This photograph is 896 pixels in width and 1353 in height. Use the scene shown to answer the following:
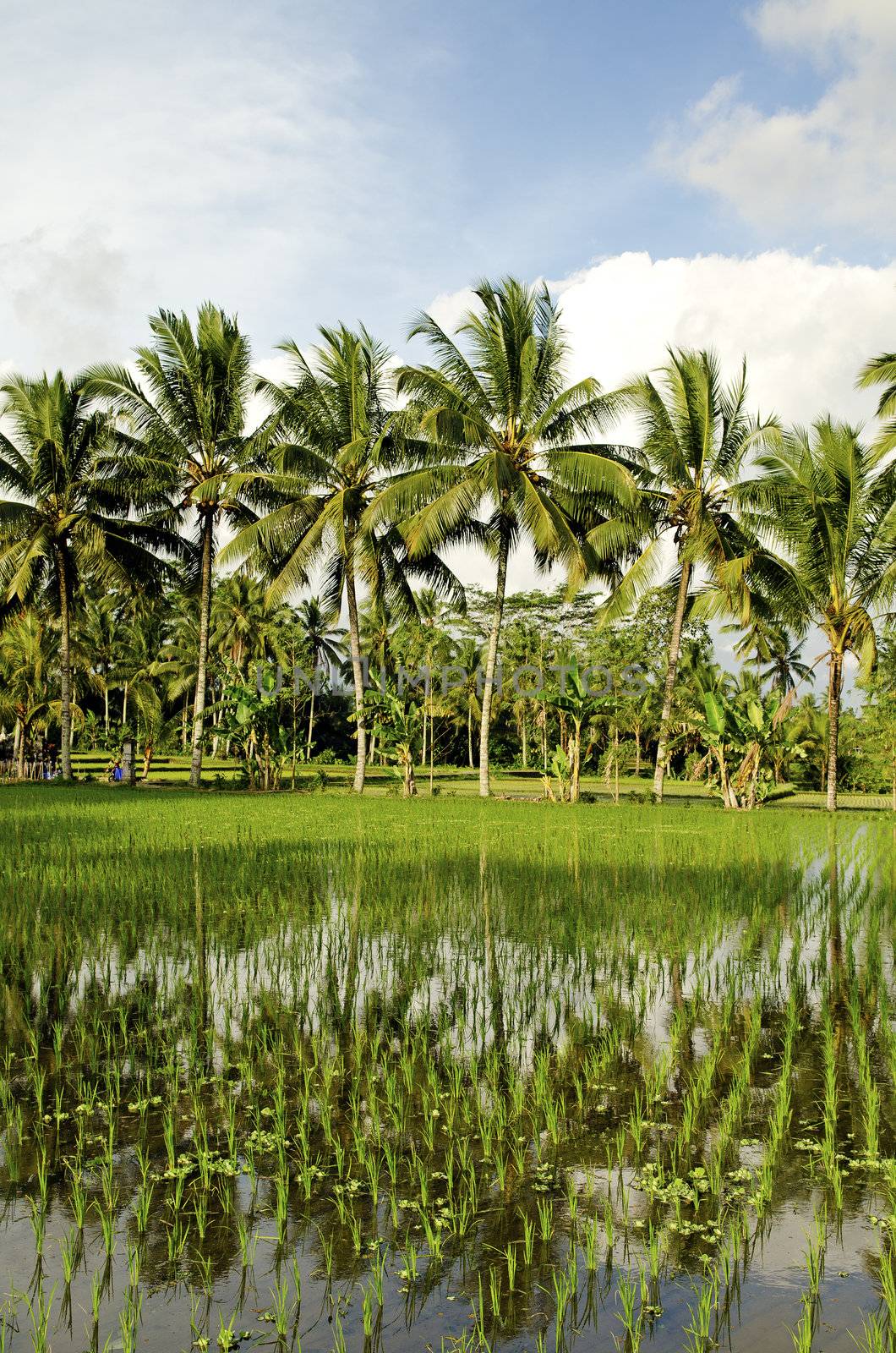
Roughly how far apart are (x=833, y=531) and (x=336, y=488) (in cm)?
1102

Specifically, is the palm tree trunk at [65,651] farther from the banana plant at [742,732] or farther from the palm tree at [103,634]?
the banana plant at [742,732]

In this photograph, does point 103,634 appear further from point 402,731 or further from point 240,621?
point 402,731

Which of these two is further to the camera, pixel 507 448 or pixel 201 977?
pixel 507 448

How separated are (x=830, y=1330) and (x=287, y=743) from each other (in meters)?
24.6

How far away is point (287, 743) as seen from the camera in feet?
87.0

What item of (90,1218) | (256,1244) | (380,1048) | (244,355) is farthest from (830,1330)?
(244,355)

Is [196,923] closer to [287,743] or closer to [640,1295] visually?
[640,1295]

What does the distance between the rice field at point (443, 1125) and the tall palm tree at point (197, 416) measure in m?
16.8

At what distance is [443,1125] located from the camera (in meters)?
3.59

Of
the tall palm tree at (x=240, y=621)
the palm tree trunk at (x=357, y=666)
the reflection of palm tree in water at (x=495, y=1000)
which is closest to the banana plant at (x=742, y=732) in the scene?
the palm tree trunk at (x=357, y=666)

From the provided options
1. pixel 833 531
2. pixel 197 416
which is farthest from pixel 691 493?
pixel 197 416

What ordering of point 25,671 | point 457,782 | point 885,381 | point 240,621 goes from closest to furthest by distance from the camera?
1. point 885,381
2. point 25,671
3. point 457,782
4. point 240,621

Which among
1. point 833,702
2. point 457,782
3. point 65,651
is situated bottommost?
point 457,782

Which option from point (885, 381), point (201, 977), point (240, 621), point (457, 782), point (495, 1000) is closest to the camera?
point (495, 1000)
